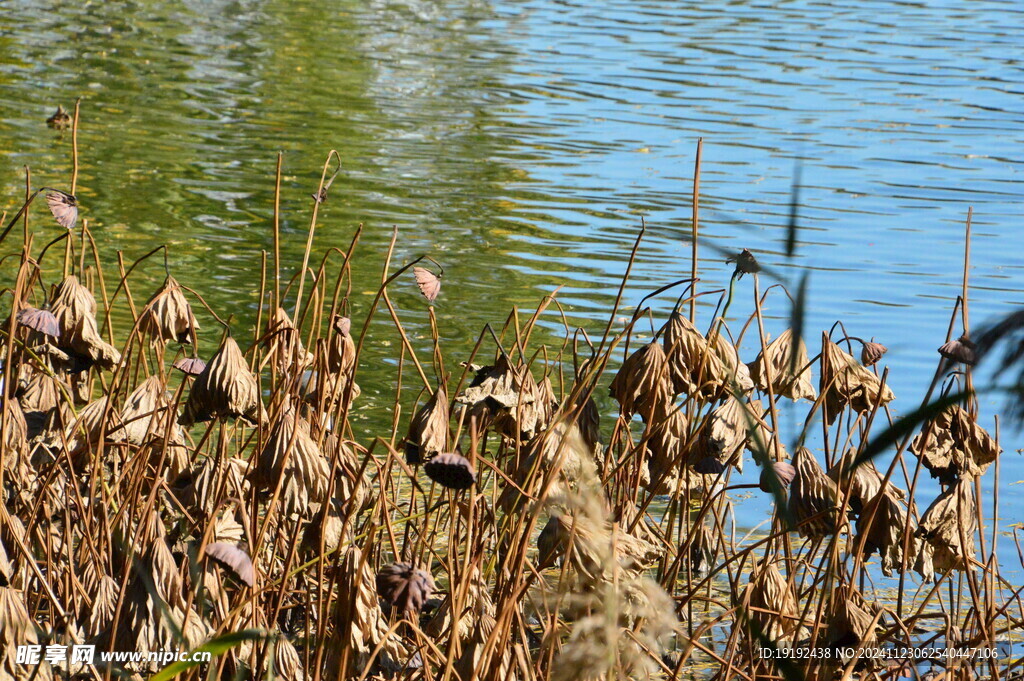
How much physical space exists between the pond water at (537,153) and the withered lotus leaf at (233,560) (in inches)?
32.5

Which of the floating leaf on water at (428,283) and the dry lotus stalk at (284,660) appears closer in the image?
the dry lotus stalk at (284,660)

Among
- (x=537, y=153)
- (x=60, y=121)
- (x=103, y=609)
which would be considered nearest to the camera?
(x=103, y=609)

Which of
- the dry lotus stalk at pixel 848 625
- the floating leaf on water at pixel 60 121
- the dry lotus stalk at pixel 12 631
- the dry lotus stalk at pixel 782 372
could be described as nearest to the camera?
the dry lotus stalk at pixel 12 631

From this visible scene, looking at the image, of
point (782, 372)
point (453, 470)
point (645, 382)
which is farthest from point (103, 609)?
point (782, 372)

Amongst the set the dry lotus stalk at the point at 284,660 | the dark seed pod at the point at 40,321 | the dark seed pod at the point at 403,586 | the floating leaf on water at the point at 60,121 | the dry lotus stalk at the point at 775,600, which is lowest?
the floating leaf on water at the point at 60,121

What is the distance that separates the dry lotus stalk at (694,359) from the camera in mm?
2356

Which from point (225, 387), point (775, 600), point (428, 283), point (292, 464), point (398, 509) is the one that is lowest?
point (775, 600)

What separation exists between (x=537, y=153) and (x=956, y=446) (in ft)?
22.8

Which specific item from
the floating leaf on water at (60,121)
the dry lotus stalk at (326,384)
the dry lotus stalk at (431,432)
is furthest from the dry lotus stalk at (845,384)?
the floating leaf on water at (60,121)

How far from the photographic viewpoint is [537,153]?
9148 mm

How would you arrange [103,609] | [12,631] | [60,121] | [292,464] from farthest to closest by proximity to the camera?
→ [60,121], [292,464], [103,609], [12,631]

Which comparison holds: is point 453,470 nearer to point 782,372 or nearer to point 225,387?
point 225,387

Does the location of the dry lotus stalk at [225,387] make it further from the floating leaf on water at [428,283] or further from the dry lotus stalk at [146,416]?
the floating leaf on water at [428,283]

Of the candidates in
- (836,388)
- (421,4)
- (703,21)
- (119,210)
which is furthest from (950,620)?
(421,4)
